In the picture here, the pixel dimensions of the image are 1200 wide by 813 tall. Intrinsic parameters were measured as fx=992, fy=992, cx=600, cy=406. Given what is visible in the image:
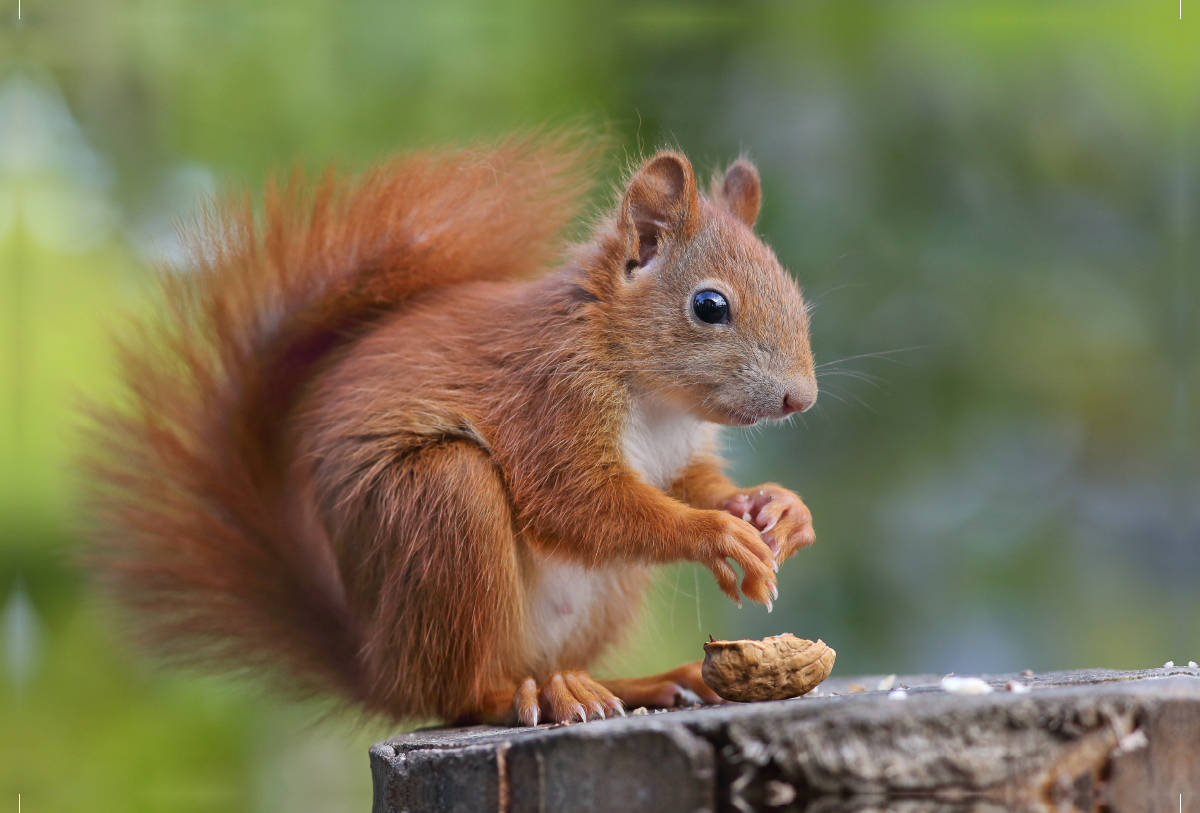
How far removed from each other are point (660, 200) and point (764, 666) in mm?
741

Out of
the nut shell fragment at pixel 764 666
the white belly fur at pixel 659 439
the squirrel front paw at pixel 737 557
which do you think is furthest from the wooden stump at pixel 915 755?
the white belly fur at pixel 659 439

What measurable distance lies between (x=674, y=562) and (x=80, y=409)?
113 cm

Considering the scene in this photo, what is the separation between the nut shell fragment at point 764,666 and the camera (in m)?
1.27

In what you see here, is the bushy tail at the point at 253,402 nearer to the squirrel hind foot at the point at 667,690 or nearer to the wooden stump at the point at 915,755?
the squirrel hind foot at the point at 667,690

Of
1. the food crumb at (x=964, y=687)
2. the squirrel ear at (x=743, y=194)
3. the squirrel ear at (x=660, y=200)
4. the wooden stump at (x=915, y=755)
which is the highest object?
the squirrel ear at (x=743, y=194)

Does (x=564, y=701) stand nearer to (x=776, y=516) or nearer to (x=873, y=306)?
(x=776, y=516)

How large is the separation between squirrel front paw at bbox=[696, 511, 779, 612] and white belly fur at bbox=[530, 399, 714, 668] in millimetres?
160

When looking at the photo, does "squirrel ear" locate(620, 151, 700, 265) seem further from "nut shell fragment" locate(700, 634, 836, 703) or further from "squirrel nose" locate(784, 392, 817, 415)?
"nut shell fragment" locate(700, 634, 836, 703)

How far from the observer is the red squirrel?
144 cm

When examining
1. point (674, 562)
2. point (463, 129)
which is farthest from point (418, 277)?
point (463, 129)

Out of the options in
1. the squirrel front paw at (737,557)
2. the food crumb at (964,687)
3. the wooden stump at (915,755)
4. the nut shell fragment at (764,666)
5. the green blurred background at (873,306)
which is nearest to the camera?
the wooden stump at (915,755)

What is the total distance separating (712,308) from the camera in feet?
4.92

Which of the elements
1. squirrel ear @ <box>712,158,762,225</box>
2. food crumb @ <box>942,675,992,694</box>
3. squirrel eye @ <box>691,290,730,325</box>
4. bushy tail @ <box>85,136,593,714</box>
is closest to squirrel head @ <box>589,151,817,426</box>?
squirrel eye @ <box>691,290,730,325</box>

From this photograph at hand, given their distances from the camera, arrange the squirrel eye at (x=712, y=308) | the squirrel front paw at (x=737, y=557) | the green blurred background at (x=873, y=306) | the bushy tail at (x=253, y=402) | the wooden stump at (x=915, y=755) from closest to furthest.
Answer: the wooden stump at (x=915, y=755) → the squirrel front paw at (x=737, y=557) → the squirrel eye at (x=712, y=308) → the bushy tail at (x=253, y=402) → the green blurred background at (x=873, y=306)
